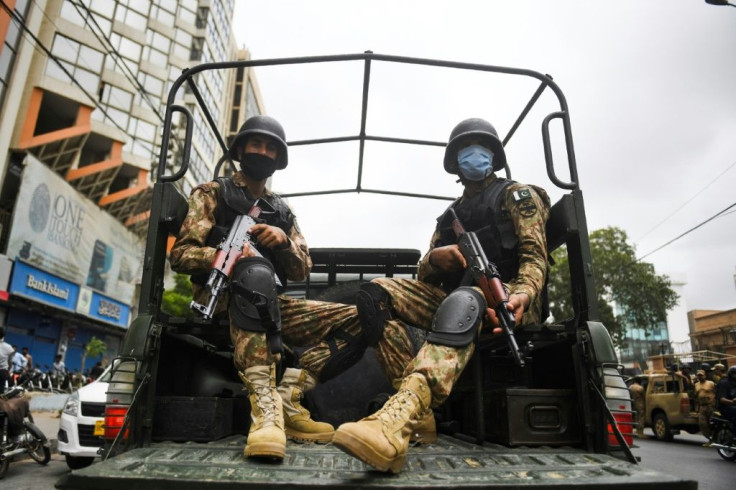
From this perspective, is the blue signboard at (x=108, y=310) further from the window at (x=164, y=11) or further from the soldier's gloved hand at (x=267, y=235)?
the soldier's gloved hand at (x=267, y=235)

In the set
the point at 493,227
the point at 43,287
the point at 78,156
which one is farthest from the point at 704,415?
the point at 78,156

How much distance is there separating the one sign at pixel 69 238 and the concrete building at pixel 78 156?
0.18ft

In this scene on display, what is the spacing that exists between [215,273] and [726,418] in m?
10.2

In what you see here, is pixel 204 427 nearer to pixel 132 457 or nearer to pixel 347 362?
pixel 132 457

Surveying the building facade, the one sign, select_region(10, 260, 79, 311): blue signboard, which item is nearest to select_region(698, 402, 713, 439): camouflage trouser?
select_region(10, 260, 79, 311): blue signboard

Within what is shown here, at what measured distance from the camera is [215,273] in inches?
101

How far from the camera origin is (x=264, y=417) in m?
2.22

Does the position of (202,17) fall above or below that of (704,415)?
above

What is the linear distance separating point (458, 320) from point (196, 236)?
1.51 meters

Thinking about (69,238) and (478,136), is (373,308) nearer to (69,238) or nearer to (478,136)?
(478,136)

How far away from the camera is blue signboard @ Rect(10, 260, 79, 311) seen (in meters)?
18.4

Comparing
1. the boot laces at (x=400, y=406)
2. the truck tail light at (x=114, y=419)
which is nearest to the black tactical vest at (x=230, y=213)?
the truck tail light at (x=114, y=419)

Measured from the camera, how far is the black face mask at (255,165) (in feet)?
10.6

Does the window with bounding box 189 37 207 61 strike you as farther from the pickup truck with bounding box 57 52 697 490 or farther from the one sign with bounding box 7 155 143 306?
the pickup truck with bounding box 57 52 697 490
